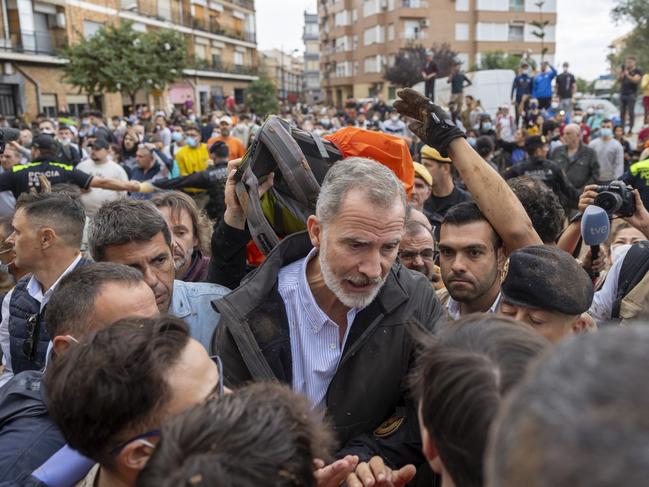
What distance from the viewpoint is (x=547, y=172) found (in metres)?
6.39

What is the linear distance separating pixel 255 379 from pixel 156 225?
3.65 feet

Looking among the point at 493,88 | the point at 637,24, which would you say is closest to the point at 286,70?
the point at 637,24

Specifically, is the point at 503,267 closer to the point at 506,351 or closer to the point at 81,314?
the point at 506,351

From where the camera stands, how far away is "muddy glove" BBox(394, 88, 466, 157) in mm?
2845

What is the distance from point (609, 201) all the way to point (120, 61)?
88.0ft

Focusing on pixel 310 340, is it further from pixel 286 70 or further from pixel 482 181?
pixel 286 70

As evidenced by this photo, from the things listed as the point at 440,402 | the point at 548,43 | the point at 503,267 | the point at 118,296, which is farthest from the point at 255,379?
the point at 548,43

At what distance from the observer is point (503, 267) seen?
111 inches

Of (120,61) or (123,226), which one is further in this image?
(120,61)

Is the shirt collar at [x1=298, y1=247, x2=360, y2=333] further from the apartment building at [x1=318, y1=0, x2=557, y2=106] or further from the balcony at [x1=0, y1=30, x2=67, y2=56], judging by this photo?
the apartment building at [x1=318, y1=0, x2=557, y2=106]

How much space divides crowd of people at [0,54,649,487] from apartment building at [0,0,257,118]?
2807 cm

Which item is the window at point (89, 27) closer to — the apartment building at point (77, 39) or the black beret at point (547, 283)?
the apartment building at point (77, 39)

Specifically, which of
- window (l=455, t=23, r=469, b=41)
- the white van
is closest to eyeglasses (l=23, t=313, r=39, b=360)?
the white van

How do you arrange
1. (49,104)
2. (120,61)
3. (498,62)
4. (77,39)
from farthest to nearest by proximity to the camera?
(498,62)
(77,39)
(49,104)
(120,61)
